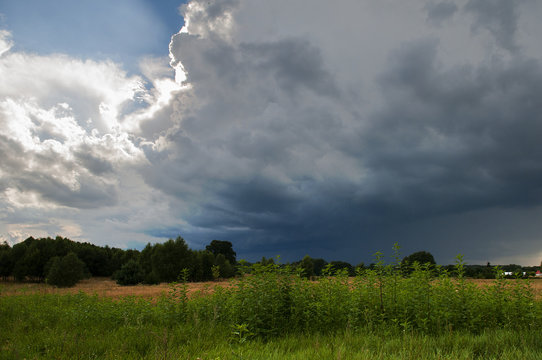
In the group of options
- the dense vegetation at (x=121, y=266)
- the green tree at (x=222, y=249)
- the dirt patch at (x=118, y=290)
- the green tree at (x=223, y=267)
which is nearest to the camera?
the dirt patch at (x=118, y=290)

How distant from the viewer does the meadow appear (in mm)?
6891

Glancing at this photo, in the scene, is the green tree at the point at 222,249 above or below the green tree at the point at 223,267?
above

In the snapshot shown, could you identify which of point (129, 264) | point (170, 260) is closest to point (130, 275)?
point (129, 264)

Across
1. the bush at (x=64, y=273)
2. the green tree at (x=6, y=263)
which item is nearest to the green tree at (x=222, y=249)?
the bush at (x=64, y=273)

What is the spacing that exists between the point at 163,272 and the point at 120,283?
763 centimetres

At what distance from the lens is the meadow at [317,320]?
22.6 ft

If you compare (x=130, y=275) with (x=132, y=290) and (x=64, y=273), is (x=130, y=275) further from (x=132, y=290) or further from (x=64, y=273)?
(x=132, y=290)

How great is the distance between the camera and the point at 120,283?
191ft

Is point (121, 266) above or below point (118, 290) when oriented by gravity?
above

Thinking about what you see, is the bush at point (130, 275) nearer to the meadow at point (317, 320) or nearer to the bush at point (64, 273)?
the bush at point (64, 273)

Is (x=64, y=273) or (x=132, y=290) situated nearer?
(x=132, y=290)

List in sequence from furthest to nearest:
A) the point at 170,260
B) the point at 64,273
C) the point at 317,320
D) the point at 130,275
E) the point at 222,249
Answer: the point at 222,249 < the point at 170,260 < the point at 130,275 < the point at 64,273 < the point at 317,320

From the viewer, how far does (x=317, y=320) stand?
8945mm

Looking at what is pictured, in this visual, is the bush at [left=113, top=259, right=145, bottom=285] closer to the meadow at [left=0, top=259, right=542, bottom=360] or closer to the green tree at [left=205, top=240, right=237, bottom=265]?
the green tree at [left=205, top=240, right=237, bottom=265]
